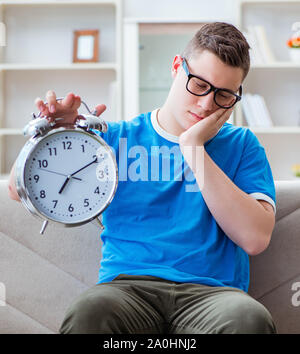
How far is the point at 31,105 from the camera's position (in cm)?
412

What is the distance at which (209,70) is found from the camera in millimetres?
1321

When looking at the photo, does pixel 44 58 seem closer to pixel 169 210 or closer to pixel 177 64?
pixel 177 64

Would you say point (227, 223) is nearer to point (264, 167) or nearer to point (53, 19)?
point (264, 167)

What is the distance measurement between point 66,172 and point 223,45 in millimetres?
501

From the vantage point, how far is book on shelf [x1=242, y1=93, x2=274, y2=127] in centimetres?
392

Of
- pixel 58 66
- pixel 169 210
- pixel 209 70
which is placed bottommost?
pixel 169 210

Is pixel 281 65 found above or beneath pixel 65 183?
above

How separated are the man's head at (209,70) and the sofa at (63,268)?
385 millimetres

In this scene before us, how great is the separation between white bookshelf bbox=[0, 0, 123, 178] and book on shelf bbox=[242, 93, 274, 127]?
99 centimetres

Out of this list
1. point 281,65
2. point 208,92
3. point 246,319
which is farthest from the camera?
point 281,65

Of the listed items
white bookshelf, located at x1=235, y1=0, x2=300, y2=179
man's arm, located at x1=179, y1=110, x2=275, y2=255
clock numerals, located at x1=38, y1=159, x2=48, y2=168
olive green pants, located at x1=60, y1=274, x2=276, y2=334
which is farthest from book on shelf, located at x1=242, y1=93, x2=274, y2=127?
clock numerals, located at x1=38, y1=159, x2=48, y2=168

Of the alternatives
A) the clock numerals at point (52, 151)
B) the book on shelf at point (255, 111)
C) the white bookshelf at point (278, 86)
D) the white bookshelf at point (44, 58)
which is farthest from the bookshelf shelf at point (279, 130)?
the clock numerals at point (52, 151)

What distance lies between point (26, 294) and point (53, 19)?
3.03 metres

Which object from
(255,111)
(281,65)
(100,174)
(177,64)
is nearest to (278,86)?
(281,65)
